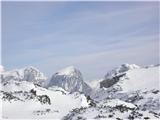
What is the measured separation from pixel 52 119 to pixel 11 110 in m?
22.4

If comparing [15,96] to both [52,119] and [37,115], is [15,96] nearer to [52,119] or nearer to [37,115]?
[37,115]

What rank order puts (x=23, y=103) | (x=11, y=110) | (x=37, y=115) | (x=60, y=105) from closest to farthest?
(x=37, y=115), (x=11, y=110), (x=23, y=103), (x=60, y=105)

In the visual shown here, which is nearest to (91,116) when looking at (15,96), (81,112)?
(81,112)

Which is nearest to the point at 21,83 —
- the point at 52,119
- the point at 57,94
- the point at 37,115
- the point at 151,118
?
the point at 57,94

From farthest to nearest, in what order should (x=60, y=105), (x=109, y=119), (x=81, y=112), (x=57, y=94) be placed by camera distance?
(x=57, y=94) → (x=60, y=105) → (x=81, y=112) → (x=109, y=119)

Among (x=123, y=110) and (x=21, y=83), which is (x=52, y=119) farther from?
(x=21, y=83)

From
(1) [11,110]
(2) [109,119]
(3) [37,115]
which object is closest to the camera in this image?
(2) [109,119]

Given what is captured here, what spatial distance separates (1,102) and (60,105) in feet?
65.7

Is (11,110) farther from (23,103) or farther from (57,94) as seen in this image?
(57,94)

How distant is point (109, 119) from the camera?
53906mm

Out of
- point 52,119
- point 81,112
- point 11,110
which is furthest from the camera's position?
point 11,110

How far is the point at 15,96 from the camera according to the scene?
113 m

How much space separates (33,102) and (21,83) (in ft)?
113

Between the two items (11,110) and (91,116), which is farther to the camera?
(11,110)
